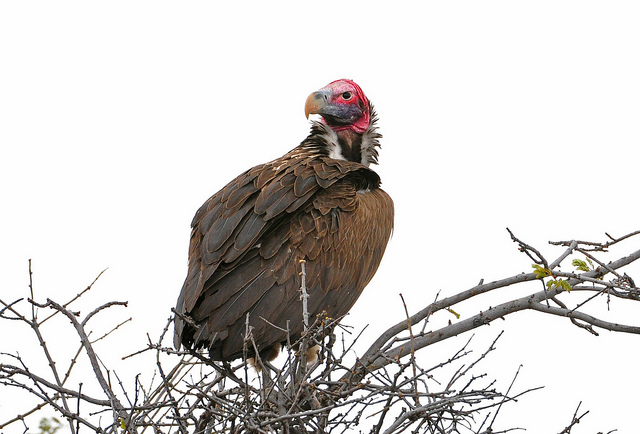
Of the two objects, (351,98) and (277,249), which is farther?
(351,98)

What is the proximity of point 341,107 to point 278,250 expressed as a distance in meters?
1.94

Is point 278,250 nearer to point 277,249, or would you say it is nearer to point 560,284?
point 277,249

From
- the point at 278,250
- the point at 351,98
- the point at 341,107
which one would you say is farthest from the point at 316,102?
the point at 278,250

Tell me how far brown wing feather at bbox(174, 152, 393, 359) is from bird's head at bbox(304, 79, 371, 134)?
0.92 m

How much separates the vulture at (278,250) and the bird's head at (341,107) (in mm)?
687

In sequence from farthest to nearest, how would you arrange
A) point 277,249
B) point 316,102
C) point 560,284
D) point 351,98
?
point 351,98, point 316,102, point 277,249, point 560,284

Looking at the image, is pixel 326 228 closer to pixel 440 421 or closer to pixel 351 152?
pixel 351 152

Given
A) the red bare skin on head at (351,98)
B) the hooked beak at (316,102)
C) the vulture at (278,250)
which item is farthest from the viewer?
the red bare skin on head at (351,98)

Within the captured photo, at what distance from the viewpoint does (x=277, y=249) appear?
559 centimetres

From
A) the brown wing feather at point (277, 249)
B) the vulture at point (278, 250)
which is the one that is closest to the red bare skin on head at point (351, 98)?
the vulture at point (278, 250)

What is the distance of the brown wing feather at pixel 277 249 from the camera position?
5305 mm

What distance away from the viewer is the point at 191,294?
535cm

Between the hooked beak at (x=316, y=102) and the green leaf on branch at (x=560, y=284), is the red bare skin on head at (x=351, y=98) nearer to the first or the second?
the hooked beak at (x=316, y=102)

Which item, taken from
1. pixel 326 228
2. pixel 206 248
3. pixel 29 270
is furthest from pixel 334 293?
pixel 29 270
